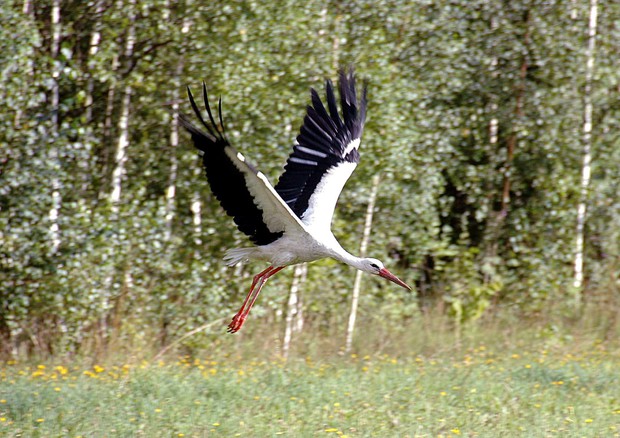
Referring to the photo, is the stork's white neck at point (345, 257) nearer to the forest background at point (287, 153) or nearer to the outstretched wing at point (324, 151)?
the outstretched wing at point (324, 151)

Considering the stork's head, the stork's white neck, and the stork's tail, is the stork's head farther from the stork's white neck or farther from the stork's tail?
the stork's tail

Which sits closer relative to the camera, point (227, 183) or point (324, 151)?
point (227, 183)

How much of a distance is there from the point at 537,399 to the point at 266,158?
11.4 ft

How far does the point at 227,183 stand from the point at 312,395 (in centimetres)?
164

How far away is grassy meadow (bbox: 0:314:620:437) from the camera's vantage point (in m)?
5.68

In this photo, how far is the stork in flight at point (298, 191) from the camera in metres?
5.79

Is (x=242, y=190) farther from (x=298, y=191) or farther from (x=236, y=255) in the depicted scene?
(x=298, y=191)

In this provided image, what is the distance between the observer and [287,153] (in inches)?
346

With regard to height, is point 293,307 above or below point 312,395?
above

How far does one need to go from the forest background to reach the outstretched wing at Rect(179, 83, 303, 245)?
7.31 ft

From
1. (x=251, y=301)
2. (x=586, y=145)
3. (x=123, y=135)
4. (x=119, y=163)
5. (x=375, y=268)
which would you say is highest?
(x=586, y=145)

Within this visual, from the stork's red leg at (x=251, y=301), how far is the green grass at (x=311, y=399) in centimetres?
41

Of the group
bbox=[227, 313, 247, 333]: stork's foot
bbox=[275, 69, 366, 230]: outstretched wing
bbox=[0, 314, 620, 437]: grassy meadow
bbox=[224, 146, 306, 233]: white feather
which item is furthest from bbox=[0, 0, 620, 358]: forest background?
bbox=[224, 146, 306, 233]: white feather

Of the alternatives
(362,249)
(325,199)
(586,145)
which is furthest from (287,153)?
(586,145)
